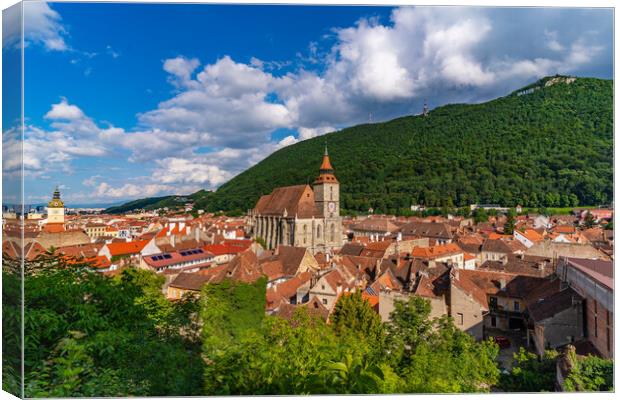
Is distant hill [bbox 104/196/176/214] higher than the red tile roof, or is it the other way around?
distant hill [bbox 104/196/176/214]

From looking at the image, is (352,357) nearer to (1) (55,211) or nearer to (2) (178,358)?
(2) (178,358)

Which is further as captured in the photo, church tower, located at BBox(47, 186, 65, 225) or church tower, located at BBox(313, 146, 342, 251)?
church tower, located at BBox(313, 146, 342, 251)

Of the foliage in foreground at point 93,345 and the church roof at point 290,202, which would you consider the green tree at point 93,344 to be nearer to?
the foliage in foreground at point 93,345

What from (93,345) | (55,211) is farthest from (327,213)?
(93,345)

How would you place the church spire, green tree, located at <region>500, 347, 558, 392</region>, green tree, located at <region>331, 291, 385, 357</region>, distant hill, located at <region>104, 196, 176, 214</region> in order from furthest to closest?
the church spire, distant hill, located at <region>104, 196, 176, 214</region>, green tree, located at <region>331, 291, 385, 357</region>, green tree, located at <region>500, 347, 558, 392</region>

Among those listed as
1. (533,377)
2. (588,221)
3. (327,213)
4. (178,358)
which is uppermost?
(327,213)

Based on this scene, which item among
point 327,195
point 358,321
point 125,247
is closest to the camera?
point 358,321

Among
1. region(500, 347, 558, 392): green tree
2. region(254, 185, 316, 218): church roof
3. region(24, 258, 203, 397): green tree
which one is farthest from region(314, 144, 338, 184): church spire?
region(24, 258, 203, 397): green tree

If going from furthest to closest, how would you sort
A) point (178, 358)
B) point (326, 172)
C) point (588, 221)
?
point (326, 172), point (588, 221), point (178, 358)

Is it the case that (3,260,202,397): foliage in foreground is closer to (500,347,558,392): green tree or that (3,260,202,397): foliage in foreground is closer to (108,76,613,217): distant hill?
(500,347,558,392): green tree
